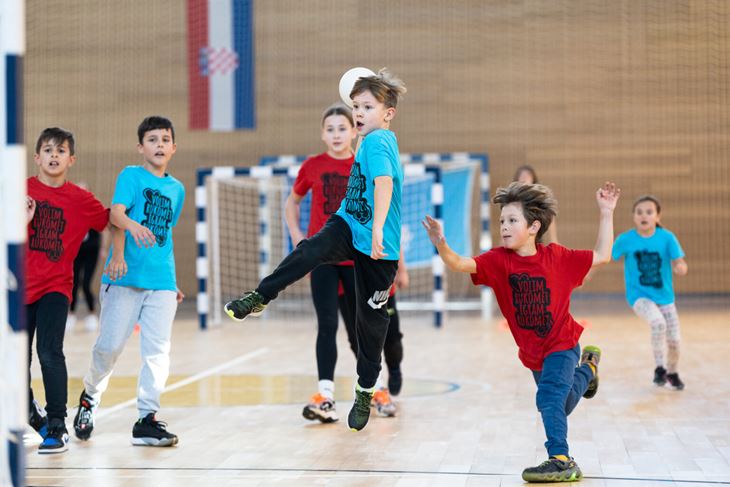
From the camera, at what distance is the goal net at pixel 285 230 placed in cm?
1109

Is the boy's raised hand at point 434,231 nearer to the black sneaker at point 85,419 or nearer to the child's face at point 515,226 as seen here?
the child's face at point 515,226

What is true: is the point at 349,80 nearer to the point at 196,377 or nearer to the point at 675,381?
the point at 675,381

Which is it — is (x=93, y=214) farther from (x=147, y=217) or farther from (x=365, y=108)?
(x=365, y=108)

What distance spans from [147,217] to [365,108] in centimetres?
117

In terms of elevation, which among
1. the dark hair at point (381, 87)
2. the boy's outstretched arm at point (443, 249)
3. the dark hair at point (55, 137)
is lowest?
the boy's outstretched arm at point (443, 249)

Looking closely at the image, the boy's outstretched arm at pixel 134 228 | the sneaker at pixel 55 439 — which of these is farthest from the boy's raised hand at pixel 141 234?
the sneaker at pixel 55 439

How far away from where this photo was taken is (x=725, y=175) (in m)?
14.2

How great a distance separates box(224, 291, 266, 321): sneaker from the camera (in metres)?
3.65

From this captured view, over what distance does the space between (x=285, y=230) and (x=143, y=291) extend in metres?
8.99

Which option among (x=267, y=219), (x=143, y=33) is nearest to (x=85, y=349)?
(x=267, y=219)

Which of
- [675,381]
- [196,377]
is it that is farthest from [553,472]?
[196,377]

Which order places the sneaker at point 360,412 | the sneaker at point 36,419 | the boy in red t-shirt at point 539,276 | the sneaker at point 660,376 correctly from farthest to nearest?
the sneaker at point 660,376 < the sneaker at point 36,419 < the sneaker at point 360,412 < the boy in red t-shirt at point 539,276

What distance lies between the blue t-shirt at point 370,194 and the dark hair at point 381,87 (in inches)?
5.3

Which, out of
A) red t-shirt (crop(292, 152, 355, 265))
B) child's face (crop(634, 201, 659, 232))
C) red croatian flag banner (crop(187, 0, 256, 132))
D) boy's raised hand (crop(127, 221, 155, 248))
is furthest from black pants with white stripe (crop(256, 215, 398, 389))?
red croatian flag banner (crop(187, 0, 256, 132))
